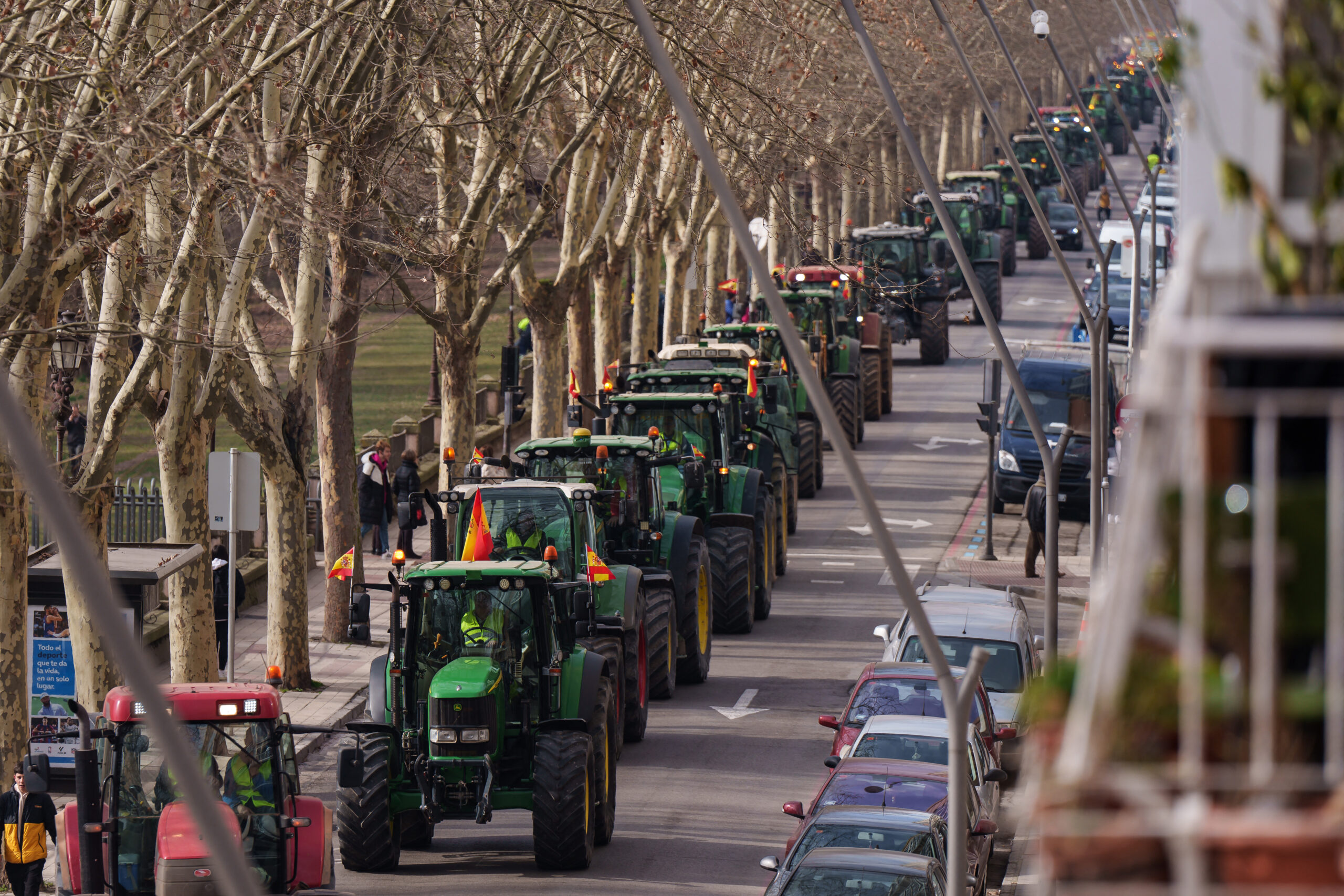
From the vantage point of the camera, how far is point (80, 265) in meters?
15.2

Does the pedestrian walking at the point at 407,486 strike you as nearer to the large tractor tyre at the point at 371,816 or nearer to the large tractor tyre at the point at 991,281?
the large tractor tyre at the point at 371,816

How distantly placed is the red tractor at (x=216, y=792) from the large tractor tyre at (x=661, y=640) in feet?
21.4

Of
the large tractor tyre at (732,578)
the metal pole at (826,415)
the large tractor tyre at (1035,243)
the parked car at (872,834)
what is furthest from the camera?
the large tractor tyre at (1035,243)

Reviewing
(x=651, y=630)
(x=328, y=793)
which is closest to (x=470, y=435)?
(x=651, y=630)

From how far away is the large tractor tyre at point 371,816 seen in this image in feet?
48.8

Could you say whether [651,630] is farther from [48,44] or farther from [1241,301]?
[1241,301]

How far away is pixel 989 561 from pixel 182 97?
51.3 feet

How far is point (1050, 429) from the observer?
31.1m

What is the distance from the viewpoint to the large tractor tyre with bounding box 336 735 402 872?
1488cm

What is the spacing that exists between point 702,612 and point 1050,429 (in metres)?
10.9

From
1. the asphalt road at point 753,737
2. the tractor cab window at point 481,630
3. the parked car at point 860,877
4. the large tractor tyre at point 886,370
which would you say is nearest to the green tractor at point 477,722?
the tractor cab window at point 481,630

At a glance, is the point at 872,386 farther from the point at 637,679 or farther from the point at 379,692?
the point at 379,692

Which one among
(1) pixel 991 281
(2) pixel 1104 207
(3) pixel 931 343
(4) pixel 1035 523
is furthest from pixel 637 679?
(2) pixel 1104 207

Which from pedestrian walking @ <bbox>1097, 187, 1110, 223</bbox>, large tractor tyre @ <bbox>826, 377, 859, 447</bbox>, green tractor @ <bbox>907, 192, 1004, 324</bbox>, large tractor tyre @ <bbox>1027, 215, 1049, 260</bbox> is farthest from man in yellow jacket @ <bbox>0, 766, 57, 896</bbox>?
large tractor tyre @ <bbox>1027, 215, 1049, 260</bbox>
